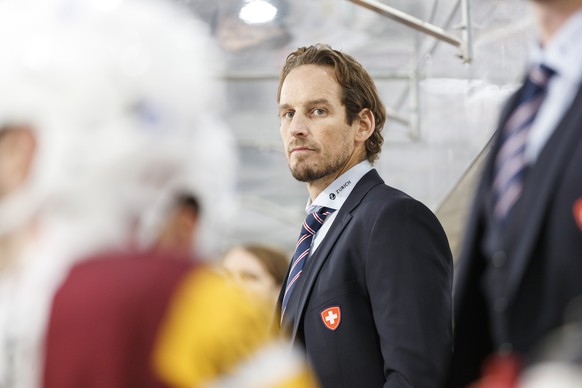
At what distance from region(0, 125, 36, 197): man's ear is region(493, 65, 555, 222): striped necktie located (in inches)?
24.3

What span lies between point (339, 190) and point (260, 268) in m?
1.06

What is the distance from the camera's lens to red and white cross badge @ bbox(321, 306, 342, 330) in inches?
91.7

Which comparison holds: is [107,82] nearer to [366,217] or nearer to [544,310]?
[544,310]

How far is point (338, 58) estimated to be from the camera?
9.60ft

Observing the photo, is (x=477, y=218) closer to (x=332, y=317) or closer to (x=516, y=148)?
(x=516, y=148)

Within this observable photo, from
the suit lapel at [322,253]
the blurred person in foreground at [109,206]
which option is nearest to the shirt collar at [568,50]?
the blurred person in foreground at [109,206]

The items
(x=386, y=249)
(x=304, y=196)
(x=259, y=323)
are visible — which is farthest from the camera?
(x=304, y=196)

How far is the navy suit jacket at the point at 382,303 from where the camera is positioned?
7.45ft

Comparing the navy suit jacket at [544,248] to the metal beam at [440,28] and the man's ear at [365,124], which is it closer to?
the man's ear at [365,124]

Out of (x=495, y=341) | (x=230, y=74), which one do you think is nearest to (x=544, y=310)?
(x=495, y=341)

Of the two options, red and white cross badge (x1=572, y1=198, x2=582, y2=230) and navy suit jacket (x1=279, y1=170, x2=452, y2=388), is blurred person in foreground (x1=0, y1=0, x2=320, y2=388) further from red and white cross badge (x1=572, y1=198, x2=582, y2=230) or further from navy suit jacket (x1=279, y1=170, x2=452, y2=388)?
navy suit jacket (x1=279, y1=170, x2=452, y2=388)

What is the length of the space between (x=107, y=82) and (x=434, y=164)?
4883 mm

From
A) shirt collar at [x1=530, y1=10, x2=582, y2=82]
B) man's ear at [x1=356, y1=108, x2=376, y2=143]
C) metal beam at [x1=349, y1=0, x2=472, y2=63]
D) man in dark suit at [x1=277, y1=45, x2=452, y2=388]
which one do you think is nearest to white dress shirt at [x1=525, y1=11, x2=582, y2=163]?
shirt collar at [x1=530, y1=10, x2=582, y2=82]

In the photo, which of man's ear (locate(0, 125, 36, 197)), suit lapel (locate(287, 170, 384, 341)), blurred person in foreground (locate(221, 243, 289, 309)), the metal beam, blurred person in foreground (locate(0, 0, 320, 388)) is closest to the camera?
blurred person in foreground (locate(0, 0, 320, 388))
